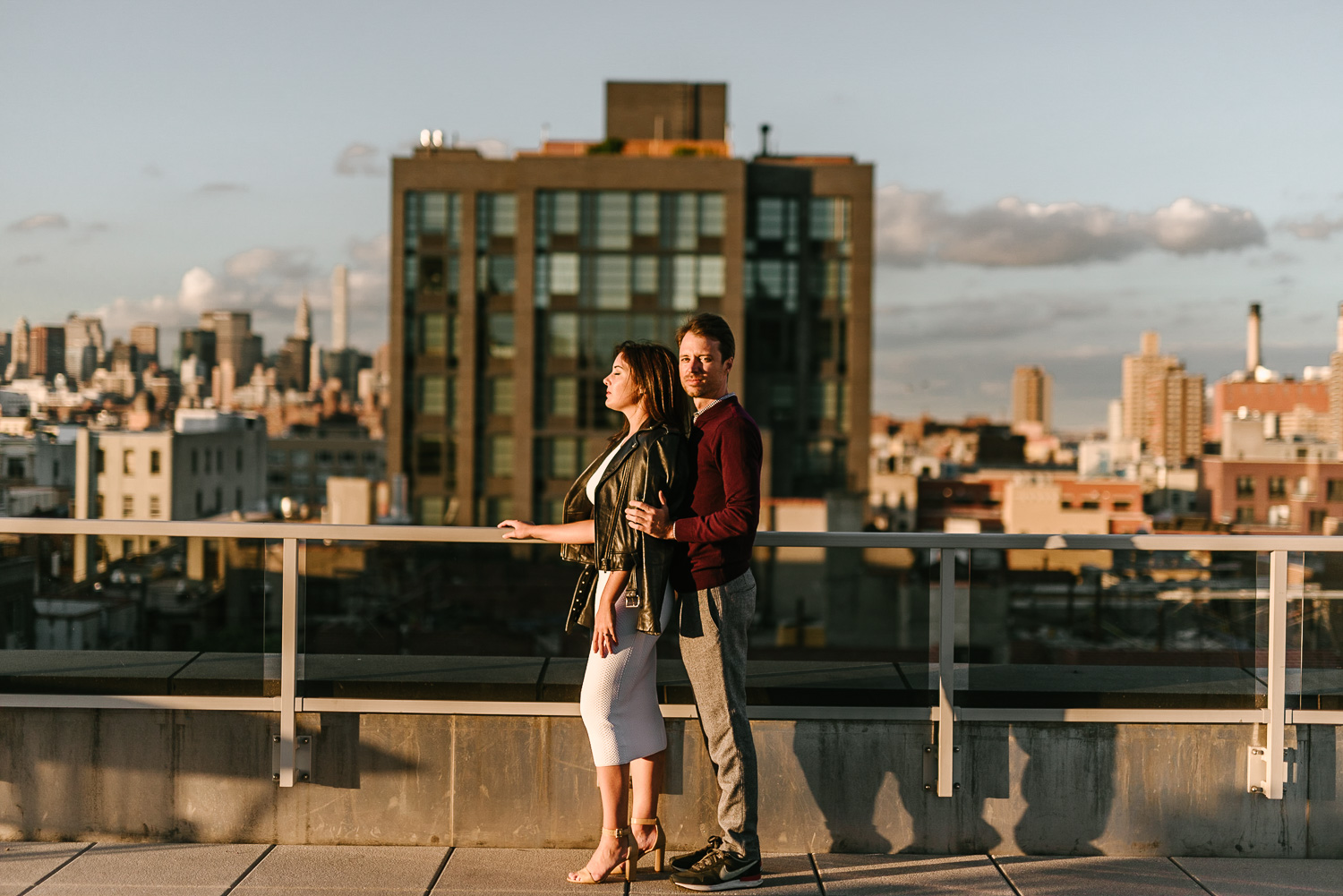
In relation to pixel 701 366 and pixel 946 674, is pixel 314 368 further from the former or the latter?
pixel 701 366

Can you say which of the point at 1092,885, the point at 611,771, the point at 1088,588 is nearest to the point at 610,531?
the point at 611,771

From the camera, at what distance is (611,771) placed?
15.0 feet

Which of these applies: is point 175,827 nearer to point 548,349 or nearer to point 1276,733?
point 1276,733

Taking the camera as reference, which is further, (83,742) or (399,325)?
(399,325)

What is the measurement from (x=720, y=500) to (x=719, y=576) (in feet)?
0.96

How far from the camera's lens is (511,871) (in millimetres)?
4871

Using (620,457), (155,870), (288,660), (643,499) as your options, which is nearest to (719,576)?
(643,499)

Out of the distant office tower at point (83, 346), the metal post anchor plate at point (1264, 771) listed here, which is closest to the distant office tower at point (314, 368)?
the distant office tower at point (83, 346)

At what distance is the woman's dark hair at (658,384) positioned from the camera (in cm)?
448

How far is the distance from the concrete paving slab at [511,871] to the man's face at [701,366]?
2.02 m

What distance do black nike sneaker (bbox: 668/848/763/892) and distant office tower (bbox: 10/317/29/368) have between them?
143m

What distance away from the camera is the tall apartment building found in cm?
8325

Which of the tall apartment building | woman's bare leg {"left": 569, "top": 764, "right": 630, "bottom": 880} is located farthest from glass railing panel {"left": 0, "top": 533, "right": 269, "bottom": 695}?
the tall apartment building

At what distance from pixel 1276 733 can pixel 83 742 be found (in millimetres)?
5358
